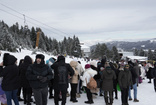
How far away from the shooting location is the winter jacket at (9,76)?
180 inches

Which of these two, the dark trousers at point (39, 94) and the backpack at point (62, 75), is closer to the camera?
the dark trousers at point (39, 94)

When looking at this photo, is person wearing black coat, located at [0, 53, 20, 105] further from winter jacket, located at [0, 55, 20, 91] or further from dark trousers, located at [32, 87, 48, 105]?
dark trousers, located at [32, 87, 48, 105]

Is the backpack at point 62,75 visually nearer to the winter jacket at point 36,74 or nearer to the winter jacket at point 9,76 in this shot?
the winter jacket at point 36,74

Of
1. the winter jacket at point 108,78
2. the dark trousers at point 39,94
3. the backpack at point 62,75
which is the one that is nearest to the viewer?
the dark trousers at point 39,94

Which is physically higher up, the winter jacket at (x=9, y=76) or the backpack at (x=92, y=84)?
the winter jacket at (x=9, y=76)

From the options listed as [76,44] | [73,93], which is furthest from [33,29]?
[73,93]

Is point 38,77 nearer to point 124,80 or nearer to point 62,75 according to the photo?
point 62,75

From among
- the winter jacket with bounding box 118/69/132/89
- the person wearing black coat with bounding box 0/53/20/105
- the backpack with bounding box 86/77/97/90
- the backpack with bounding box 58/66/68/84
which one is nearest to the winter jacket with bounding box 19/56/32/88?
the person wearing black coat with bounding box 0/53/20/105

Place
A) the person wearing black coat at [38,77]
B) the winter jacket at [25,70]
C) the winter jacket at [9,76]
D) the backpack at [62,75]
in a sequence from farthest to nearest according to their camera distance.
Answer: the winter jacket at [25,70]
the backpack at [62,75]
the winter jacket at [9,76]
the person wearing black coat at [38,77]

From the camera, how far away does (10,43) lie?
2470cm

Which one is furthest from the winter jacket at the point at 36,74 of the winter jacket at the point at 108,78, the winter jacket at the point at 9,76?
the winter jacket at the point at 108,78

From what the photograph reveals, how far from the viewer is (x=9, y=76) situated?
182 inches

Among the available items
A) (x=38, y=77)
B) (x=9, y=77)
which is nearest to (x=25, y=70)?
(x=9, y=77)

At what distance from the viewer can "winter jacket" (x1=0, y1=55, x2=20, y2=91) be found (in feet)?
15.0
